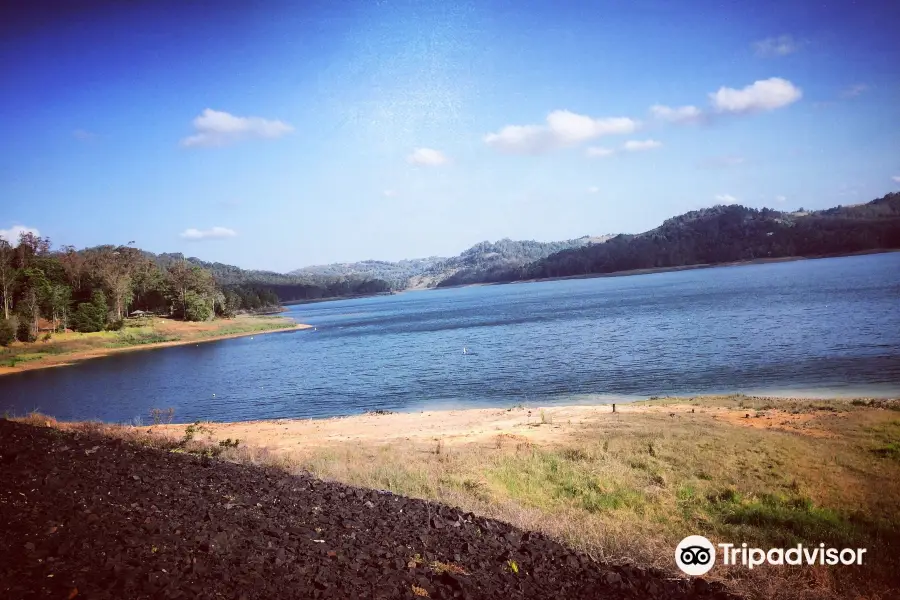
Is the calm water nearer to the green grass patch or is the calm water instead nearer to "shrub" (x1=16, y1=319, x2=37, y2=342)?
"shrub" (x1=16, y1=319, x2=37, y2=342)

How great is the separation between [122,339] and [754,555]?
88.2 metres

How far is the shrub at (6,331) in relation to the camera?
59.4 metres

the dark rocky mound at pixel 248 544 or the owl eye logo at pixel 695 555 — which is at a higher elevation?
the dark rocky mound at pixel 248 544

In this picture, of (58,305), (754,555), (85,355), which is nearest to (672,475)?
(754,555)

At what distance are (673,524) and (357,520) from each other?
6.07m

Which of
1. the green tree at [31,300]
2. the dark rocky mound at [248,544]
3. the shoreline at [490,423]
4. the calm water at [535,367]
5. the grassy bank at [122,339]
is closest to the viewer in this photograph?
the dark rocky mound at [248,544]

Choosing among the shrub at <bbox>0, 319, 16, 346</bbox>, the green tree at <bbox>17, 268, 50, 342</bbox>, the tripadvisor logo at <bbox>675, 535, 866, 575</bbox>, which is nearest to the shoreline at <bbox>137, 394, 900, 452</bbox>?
the tripadvisor logo at <bbox>675, 535, 866, 575</bbox>

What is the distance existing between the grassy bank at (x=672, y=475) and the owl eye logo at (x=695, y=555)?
189 mm

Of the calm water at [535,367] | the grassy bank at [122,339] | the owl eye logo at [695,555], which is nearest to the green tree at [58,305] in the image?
the grassy bank at [122,339]

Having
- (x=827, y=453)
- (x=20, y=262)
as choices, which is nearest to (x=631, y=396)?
(x=827, y=453)

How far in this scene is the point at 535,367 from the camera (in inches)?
1641

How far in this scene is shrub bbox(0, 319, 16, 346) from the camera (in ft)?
195

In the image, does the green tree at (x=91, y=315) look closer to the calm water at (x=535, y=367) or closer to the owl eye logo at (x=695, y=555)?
the calm water at (x=535, y=367)

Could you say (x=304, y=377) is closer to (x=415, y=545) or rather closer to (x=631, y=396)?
(x=631, y=396)
